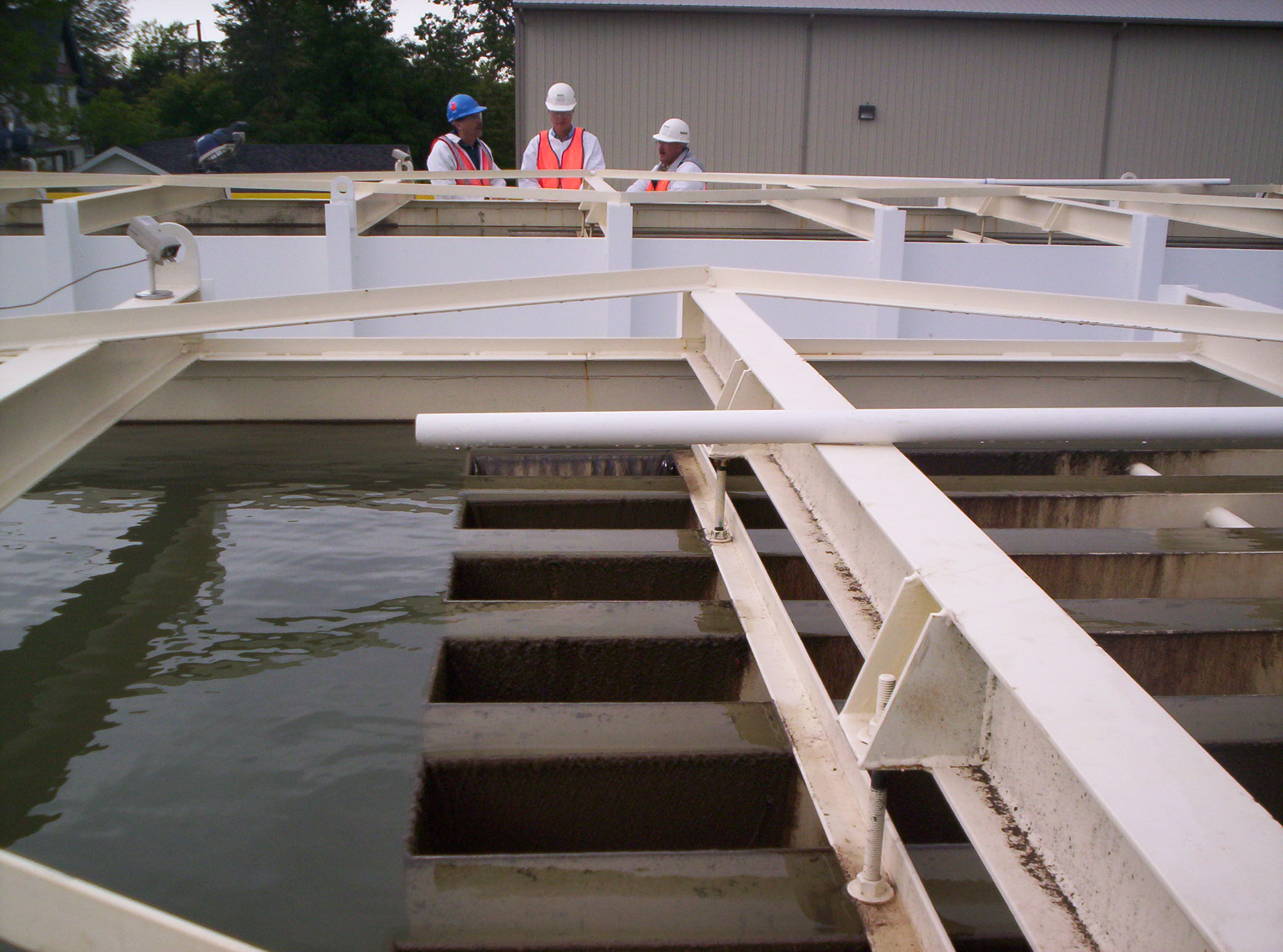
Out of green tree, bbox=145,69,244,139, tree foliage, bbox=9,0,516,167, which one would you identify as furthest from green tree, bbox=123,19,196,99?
green tree, bbox=145,69,244,139

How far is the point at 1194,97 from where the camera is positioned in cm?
1819

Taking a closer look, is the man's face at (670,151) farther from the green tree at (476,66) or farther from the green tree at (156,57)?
the green tree at (156,57)

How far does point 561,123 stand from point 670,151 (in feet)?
3.39

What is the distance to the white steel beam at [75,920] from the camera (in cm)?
118

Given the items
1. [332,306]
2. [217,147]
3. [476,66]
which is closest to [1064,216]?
[332,306]

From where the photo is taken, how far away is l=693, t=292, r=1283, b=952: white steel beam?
106cm

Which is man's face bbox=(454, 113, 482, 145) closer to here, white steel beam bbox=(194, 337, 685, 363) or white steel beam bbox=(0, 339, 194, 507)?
white steel beam bbox=(194, 337, 685, 363)

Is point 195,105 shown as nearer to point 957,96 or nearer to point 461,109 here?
point 957,96

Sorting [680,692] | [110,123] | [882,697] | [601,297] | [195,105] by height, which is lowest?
[680,692]

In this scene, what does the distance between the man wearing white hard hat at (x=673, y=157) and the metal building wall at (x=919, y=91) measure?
7.40m

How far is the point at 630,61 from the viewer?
55.8ft

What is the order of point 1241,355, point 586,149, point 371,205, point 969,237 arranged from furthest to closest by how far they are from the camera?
point 586,149, point 969,237, point 371,205, point 1241,355

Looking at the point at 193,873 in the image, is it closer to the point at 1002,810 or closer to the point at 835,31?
the point at 1002,810

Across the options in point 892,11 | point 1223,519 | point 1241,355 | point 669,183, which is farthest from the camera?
point 892,11
